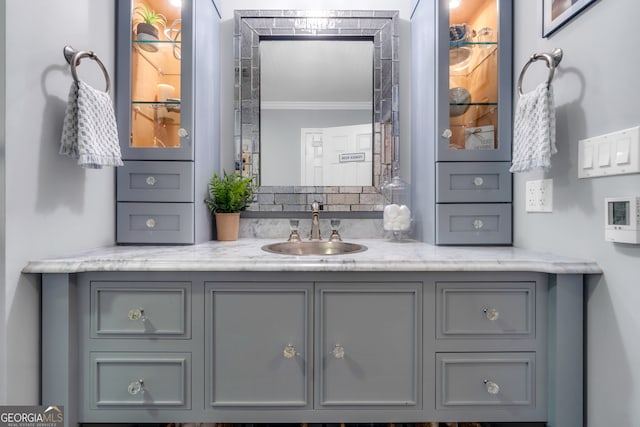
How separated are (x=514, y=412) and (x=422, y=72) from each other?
1.41 metres

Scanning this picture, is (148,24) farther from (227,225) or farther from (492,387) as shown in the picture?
(492,387)

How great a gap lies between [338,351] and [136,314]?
Result: 66 cm

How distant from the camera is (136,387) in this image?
110cm

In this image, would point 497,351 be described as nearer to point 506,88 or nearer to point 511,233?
point 511,233

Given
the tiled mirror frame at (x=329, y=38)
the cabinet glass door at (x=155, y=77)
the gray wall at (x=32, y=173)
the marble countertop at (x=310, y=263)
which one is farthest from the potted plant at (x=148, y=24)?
the marble countertop at (x=310, y=263)

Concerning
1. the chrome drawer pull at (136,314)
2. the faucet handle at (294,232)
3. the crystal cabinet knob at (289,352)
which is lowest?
the crystal cabinet knob at (289,352)

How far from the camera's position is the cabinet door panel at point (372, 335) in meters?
1.11

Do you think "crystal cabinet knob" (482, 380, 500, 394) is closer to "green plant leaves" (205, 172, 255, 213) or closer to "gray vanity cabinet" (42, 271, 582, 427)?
"gray vanity cabinet" (42, 271, 582, 427)

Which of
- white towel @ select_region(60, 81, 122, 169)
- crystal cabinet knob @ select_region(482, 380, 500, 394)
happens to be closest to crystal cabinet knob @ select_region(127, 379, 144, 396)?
white towel @ select_region(60, 81, 122, 169)

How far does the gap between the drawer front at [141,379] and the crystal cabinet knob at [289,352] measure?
316 millimetres

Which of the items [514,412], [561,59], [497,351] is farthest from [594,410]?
[561,59]

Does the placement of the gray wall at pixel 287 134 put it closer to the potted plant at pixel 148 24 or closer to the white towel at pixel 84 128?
the potted plant at pixel 148 24

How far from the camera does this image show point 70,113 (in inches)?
44.8

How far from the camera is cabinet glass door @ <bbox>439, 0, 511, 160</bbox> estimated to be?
1.45m
